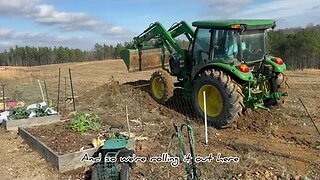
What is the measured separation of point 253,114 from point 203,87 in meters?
1.38

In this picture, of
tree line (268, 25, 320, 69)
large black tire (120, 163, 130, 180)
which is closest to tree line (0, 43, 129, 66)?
tree line (268, 25, 320, 69)

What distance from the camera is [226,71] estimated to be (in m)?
8.88

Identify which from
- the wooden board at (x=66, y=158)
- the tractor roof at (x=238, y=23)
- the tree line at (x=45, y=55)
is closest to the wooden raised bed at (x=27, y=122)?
the wooden board at (x=66, y=158)

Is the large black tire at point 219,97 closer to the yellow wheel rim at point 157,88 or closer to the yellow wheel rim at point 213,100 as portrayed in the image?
the yellow wheel rim at point 213,100

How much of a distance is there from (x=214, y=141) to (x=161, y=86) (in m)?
3.74

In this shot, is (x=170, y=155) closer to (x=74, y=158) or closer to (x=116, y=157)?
(x=116, y=157)

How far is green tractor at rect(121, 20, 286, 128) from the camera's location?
8.63 m

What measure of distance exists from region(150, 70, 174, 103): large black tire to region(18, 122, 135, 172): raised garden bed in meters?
2.85

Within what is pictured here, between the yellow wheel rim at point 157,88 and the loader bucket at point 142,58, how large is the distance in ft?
3.12

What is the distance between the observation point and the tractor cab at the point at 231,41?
8.87 metres

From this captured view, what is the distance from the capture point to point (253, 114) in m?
9.36

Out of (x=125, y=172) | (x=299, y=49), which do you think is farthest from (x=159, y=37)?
(x=299, y=49)

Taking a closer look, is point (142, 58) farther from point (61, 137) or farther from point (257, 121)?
point (61, 137)

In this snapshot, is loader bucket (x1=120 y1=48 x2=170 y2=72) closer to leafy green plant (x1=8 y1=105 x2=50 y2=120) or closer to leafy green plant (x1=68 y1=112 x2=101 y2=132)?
leafy green plant (x1=8 y1=105 x2=50 y2=120)
